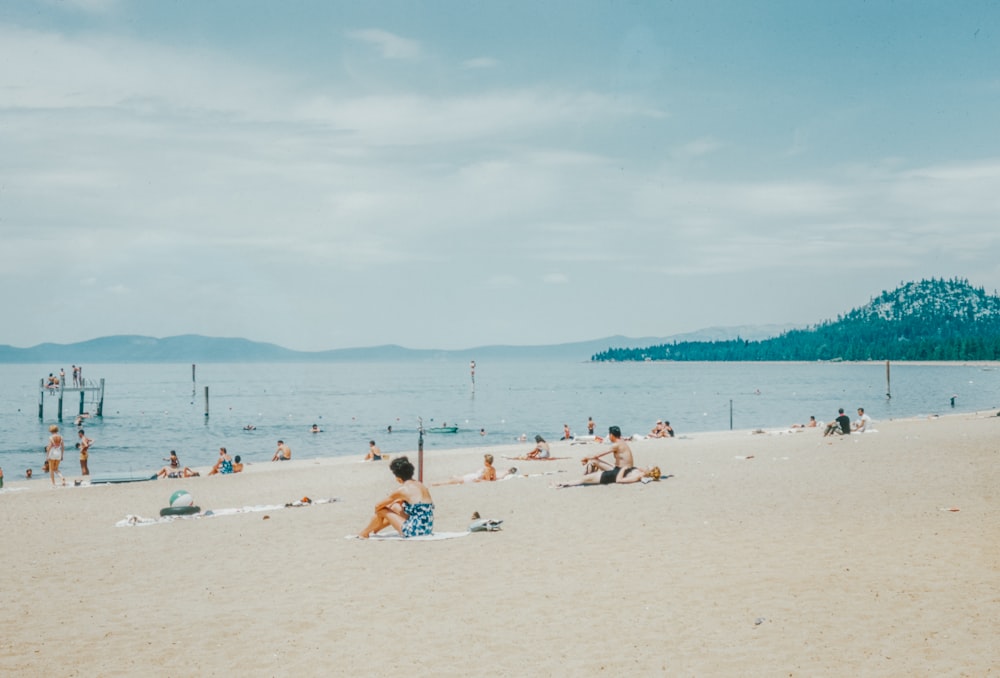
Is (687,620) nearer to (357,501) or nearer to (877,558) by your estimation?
(877,558)

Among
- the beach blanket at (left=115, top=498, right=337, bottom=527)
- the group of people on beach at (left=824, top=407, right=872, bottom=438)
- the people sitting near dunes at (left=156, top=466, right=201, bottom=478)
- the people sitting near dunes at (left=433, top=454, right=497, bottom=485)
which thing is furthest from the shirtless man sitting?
the people sitting near dunes at (left=156, top=466, right=201, bottom=478)

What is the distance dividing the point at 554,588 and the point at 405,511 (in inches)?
166

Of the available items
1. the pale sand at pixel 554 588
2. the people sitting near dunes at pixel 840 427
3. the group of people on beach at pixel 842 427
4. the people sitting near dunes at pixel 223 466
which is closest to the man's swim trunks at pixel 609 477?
the pale sand at pixel 554 588

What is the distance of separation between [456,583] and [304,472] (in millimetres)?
20908

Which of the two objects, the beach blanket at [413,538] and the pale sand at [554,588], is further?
the beach blanket at [413,538]

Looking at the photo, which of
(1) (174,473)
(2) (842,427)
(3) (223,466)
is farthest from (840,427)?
(1) (174,473)

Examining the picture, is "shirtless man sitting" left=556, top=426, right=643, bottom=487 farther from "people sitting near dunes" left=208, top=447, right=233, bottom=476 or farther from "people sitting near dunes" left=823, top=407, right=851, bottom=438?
"people sitting near dunes" left=208, top=447, right=233, bottom=476

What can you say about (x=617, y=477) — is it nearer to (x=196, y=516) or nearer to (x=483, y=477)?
(x=483, y=477)

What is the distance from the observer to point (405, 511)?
1317 cm

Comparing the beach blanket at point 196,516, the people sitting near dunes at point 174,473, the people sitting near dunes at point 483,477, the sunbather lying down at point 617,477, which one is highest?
the sunbather lying down at point 617,477

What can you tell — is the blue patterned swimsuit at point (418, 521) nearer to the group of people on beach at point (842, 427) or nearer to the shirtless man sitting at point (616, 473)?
the shirtless man sitting at point (616, 473)

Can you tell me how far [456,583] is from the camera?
32.6 ft

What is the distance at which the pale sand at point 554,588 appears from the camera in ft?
23.4

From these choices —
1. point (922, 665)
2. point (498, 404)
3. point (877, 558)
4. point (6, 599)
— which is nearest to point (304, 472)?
point (6, 599)
